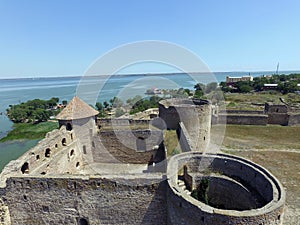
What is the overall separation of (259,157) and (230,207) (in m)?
9.81

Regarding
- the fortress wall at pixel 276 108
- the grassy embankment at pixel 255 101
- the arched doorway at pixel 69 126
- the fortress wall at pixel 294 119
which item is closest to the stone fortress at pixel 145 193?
the arched doorway at pixel 69 126

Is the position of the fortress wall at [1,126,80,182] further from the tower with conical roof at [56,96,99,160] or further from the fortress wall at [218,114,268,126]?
the fortress wall at [218,114,268,126]

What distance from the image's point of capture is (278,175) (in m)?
14.2

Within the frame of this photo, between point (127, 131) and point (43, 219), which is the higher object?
point (127, 131)

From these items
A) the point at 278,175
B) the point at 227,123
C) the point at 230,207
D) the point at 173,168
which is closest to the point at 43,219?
the point at 173,168

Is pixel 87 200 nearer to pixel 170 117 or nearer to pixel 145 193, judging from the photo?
pixel 145 193

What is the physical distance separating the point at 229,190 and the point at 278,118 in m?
24.3

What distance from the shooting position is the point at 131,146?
17.3 metres

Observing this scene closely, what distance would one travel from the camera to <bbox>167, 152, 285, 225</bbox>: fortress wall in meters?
6.41

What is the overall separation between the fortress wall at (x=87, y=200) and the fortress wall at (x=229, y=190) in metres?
1.06

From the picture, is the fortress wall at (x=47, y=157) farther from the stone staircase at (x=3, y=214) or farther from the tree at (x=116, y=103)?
the tree at (x=116, y=103)

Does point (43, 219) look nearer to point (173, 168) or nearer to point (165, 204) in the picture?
point (165, 204)

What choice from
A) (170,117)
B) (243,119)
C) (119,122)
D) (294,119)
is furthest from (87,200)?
(294,119)

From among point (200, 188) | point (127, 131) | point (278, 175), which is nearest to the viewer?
point (200, 188)
